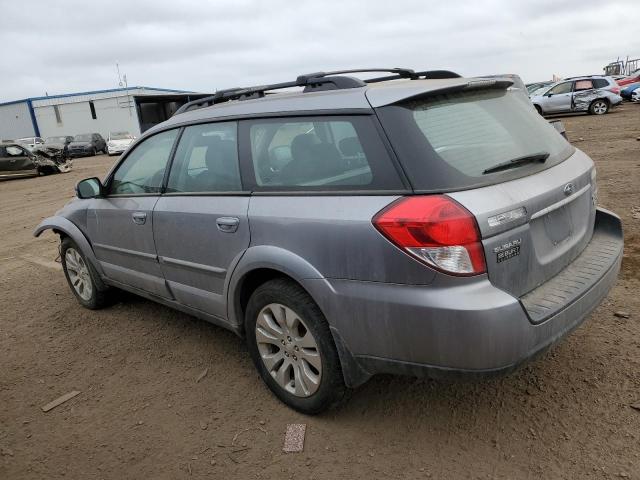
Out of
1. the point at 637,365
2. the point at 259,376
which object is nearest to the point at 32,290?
the point at 259,376

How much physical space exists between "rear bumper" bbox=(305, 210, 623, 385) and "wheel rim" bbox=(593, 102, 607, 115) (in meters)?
21.9

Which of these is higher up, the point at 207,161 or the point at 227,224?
the point at 207,161

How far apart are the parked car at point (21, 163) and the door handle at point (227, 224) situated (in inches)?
767

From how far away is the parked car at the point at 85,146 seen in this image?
31.4 metres

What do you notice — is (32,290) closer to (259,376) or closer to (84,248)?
(84,248)

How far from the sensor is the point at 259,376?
129 inches

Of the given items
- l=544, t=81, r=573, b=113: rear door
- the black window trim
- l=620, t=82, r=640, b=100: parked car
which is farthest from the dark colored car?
l=620, t=82, r=640, b=100: parked car

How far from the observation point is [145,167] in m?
3.78

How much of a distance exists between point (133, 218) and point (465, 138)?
2399 mm

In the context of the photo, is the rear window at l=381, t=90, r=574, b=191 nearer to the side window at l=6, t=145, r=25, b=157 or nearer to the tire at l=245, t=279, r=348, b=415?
the tire at l=245, t=279, r=348, b=415

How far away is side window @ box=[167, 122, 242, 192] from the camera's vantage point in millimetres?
3023

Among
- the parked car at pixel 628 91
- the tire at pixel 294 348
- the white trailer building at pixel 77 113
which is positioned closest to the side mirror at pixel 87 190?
the tire at pixel 294 348

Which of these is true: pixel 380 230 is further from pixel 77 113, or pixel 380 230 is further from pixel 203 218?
pixel 77 113

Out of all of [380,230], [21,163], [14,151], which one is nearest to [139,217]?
[380,230]
